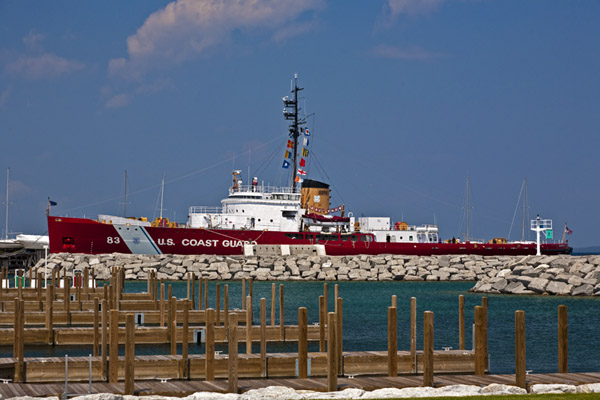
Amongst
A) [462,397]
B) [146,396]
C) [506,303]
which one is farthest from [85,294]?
[462,397]

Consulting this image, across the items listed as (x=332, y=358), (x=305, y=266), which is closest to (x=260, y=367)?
(x=332, y=358)

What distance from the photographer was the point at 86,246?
51.7 meters

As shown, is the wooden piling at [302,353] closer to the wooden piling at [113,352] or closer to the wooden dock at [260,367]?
the wooden dock at [260,367]

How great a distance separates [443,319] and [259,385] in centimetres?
1658

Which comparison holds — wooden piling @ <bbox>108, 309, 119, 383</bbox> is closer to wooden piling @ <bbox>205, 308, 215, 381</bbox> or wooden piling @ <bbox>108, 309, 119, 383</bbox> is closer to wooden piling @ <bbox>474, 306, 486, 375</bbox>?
wooden piling @ <bbox>205, 308, 215, 381</bbox>

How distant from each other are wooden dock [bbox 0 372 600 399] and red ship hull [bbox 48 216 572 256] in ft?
126

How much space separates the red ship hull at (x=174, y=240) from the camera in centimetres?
5169

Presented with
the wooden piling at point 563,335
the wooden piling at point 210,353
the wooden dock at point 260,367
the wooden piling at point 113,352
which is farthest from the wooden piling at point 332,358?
the wooden piling at point 563,335

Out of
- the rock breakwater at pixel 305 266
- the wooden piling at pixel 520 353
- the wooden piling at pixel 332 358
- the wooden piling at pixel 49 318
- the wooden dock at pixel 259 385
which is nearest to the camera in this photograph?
the wooden dock at pixel 259 385

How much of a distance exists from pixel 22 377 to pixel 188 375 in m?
2.90

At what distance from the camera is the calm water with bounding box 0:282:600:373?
68.4 ft

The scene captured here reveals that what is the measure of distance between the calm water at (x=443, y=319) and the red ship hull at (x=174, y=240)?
17.0 ft

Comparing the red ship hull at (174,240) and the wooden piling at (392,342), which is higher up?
the red ship hull at (174,240)

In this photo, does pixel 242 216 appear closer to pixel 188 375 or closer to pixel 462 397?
pixel 188 375
